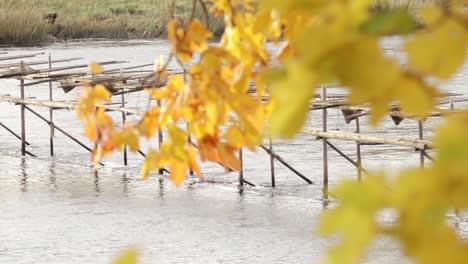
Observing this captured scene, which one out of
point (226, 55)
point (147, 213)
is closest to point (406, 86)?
point (226, 55)

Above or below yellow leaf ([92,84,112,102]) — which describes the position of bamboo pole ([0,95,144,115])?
below

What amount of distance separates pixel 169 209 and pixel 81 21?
24460mm

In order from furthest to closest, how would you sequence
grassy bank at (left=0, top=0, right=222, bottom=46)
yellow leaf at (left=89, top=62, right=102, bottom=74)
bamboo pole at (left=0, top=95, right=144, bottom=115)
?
A: grassy bank at (left=0, top=0, right=222, bottom=46)
bamboo pole at (left=0, top=95, right=144, bottom=115)
yellow leaf at (left=89, top=62, right=102, bottom=74)

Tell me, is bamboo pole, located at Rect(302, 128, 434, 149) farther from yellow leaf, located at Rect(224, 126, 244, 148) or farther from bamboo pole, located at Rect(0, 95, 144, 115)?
yellow leaf, located at Rect(224, 126, 244, 148)

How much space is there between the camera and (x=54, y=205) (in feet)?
39.3

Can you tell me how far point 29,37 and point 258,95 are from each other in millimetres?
30962

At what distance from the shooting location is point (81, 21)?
35.5m

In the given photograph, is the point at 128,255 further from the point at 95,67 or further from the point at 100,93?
the point at 95,67

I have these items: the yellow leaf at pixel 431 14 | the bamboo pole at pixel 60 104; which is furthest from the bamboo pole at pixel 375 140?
the yellow leaf at pixel 431 14

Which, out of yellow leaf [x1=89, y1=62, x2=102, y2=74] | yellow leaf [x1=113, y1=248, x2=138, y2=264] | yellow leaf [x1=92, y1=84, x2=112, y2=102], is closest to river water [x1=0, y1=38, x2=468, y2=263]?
yellow leaf [x1=89, y1=62, x2=102, y2=74]

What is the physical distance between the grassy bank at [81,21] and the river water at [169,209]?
48.2ft

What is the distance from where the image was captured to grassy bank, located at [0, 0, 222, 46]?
32.4 m

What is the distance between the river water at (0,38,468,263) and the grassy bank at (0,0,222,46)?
48.2 ft

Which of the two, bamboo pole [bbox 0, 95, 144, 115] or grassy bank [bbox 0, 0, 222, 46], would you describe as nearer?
bamboo pole [bbox 0, 95, 144, 115]
